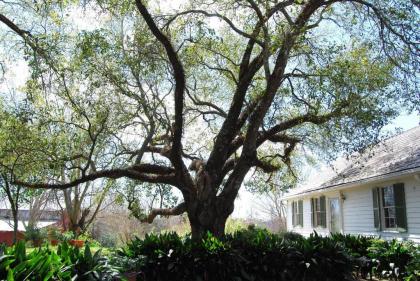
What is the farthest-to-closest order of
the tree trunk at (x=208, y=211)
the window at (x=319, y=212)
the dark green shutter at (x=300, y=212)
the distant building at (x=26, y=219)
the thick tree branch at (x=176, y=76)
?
the distant building at (x=26, y=219) < the dark green shutter at (x=300, y=212) < the window at (x=319, y=212) < the tree trunk at (x=208, y=211) < the thick tree branch at (x=176, y=76)

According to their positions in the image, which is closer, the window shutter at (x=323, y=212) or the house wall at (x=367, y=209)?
the house wall at (x=367, y=209)

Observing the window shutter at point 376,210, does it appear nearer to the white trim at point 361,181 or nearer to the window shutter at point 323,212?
the white trim at point 361,181

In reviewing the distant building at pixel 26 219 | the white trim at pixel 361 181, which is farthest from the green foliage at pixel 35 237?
the white trim at pixel 361 181

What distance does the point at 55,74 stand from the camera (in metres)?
12.0

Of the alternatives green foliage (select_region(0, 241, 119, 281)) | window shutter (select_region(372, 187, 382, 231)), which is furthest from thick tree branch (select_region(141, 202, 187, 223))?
green foliage (select_region(0, 241, 119, 281))

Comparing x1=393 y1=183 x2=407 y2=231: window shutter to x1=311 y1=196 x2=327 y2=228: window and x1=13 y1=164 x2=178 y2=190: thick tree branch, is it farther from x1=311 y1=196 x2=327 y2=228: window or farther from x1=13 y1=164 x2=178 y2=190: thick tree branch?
x1=311 y1=196 x2=327 y2=228: window

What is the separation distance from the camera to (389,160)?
16156 mm

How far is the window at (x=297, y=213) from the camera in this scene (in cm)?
2556

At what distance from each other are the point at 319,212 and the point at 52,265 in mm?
18560

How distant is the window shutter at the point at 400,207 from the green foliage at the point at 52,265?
408 inches

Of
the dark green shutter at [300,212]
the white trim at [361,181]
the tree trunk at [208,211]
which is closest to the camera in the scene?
the tree trunk at [208,211]

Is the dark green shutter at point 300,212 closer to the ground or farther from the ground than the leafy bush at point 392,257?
farther from the ground

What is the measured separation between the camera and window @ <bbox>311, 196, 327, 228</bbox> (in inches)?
862

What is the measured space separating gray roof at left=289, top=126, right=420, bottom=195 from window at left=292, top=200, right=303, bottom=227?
5.44m
